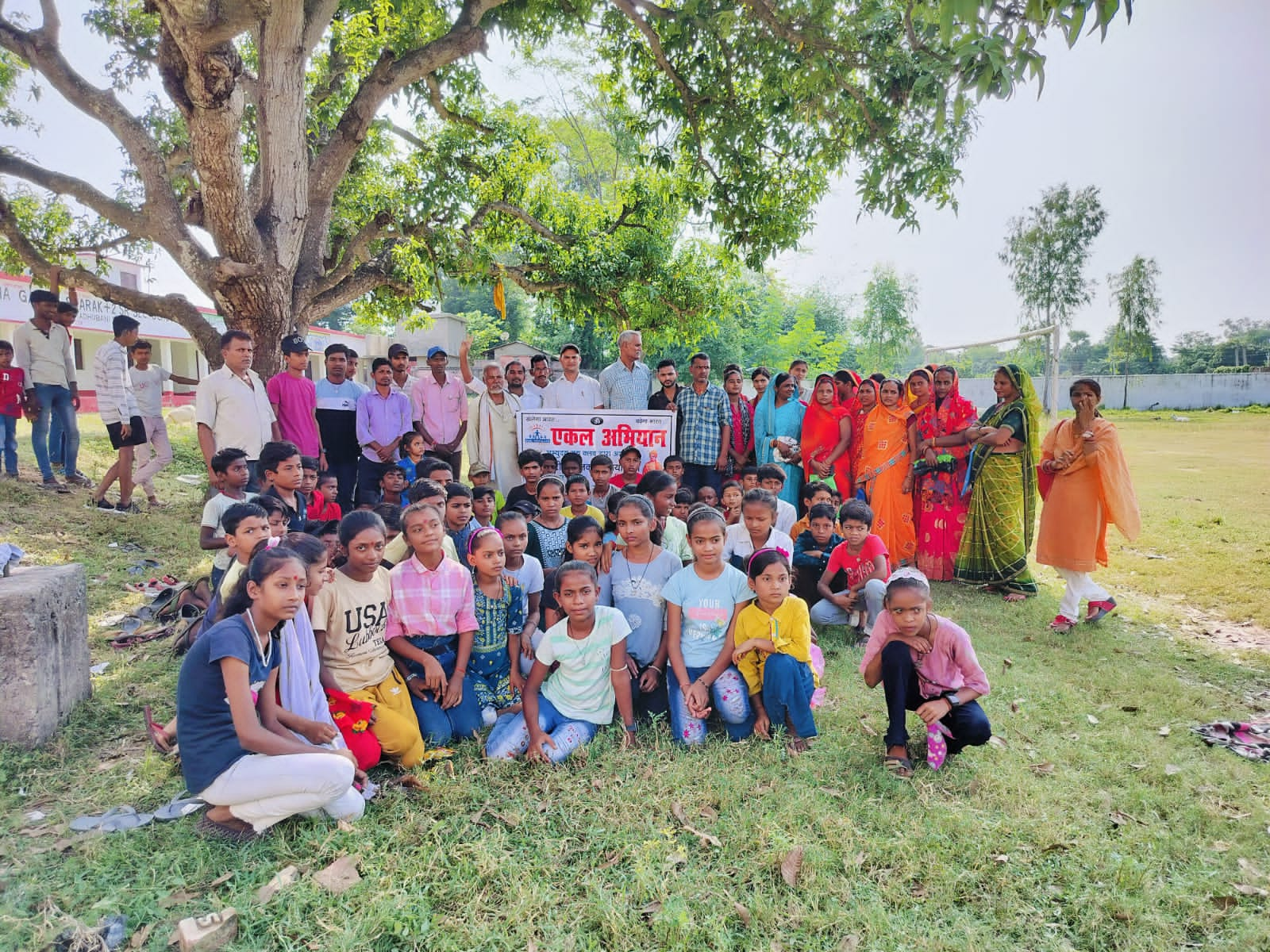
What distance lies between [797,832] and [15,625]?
363 cm

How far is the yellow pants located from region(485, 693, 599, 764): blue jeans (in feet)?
1.14

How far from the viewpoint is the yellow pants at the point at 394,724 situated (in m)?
3.30

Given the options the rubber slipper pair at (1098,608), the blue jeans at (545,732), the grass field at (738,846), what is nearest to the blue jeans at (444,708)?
the blue jeans at (545,732)

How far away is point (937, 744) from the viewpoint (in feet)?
11.1

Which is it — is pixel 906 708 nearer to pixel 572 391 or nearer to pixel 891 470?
pixel 891 470

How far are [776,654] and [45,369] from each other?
872 cm

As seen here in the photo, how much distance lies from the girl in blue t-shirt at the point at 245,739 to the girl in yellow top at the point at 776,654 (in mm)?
1923

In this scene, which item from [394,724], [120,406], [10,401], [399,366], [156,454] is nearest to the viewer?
[394,724]

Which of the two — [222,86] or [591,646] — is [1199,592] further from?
[222,86]

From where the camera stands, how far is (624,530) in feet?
13.2

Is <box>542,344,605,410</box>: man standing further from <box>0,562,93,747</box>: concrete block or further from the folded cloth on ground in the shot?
the folded cloth on ground

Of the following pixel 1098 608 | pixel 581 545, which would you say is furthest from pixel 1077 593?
pixel 581 545

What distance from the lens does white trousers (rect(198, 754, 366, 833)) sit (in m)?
2.68

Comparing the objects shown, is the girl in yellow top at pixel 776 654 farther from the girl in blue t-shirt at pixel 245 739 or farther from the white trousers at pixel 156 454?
the white trousers at pixel 156 454
